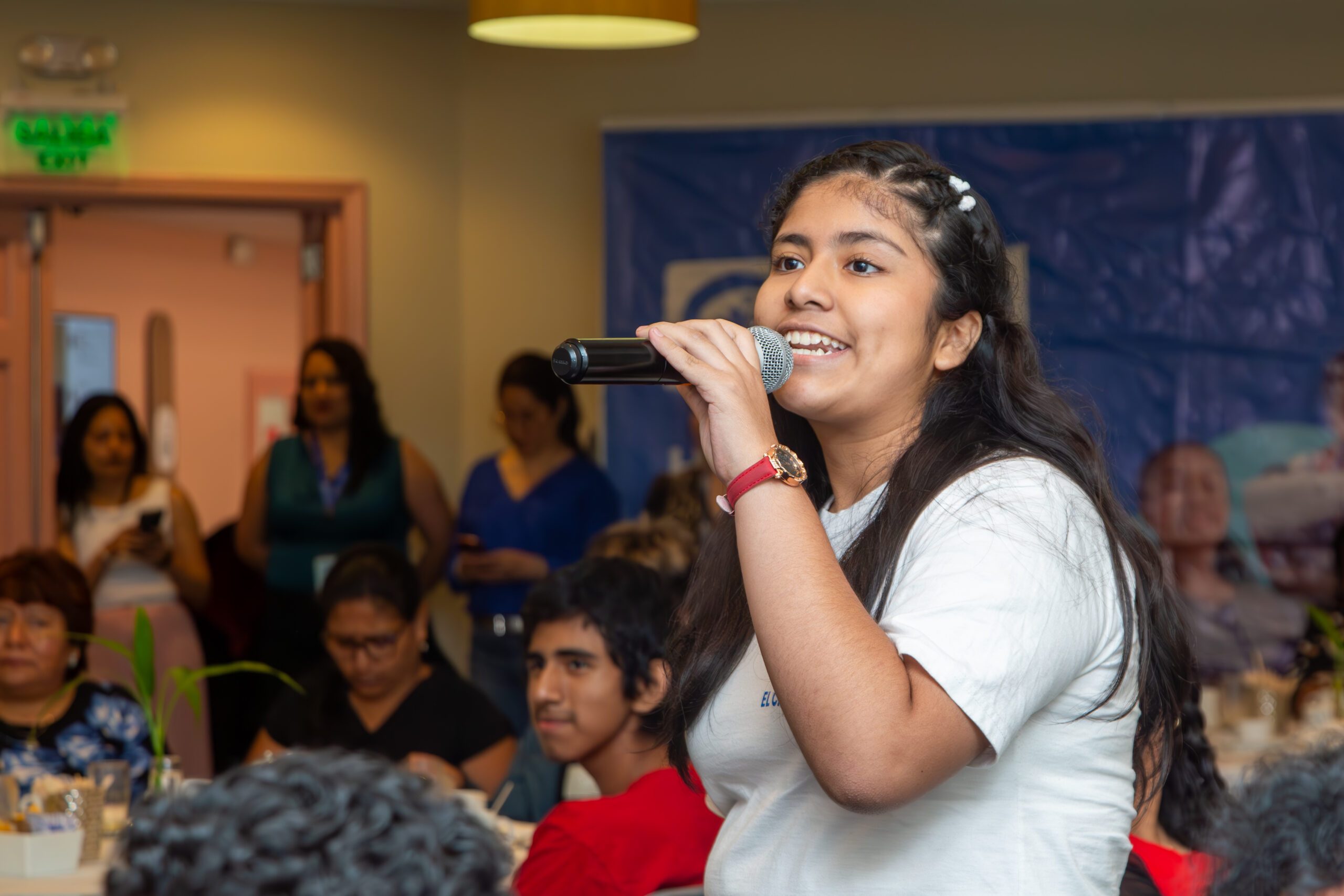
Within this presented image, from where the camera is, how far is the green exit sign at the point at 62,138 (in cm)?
486

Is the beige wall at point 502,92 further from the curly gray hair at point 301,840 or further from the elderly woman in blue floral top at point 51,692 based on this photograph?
the curly gray hair at point 301,840

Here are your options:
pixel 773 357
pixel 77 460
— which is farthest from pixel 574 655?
pixel 77 460

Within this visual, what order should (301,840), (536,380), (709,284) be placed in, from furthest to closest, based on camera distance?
1. (709,284)
2. (536,380)
3. (301,840)

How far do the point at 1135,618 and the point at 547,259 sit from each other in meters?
4.22

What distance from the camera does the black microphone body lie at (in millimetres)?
1267

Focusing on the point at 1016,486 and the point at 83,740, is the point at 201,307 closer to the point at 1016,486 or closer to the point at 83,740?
the point at 83,740

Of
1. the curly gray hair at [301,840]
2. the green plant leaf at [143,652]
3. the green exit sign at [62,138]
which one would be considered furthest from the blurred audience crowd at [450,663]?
the green exit sign at [62,138]

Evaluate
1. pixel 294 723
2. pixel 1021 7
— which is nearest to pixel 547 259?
pixel 1021 7

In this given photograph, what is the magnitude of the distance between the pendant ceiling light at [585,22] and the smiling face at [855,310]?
6.85 ft

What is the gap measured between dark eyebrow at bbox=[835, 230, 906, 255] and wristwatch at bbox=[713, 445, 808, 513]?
22 cm

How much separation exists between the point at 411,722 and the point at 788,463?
8.09ft

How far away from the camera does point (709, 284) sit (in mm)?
5059

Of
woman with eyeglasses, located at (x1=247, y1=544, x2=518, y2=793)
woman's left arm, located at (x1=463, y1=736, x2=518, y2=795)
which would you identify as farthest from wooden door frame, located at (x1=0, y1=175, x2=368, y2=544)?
woman's left arm, located at (x1=463, y1=736, x2=518, y2=795)

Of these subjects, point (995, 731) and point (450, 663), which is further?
point (450, 663)
